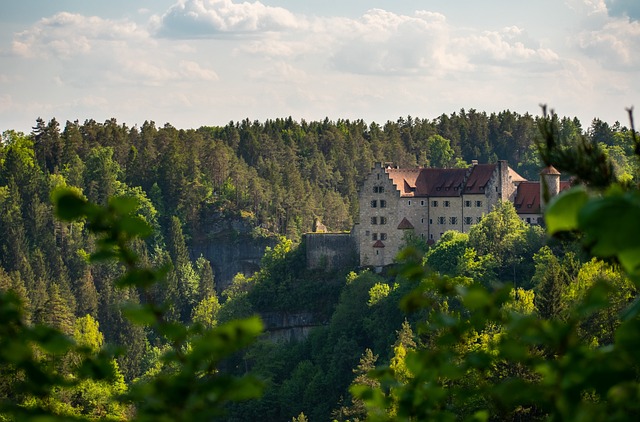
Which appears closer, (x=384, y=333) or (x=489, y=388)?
(x=489, y=388)

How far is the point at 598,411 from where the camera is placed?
406 cm

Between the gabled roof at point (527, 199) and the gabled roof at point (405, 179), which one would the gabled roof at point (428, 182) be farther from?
the gabled roof at point (527, 199)

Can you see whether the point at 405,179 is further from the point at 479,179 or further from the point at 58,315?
the point at 58,315

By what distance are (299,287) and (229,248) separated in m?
43.1

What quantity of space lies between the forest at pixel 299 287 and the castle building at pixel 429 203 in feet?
5.79

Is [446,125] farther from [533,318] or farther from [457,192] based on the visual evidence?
[533,318]

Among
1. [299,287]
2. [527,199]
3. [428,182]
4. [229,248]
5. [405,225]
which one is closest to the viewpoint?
[405,225]

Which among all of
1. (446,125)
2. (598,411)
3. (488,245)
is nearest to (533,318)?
(598,411)

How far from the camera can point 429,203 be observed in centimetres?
7156

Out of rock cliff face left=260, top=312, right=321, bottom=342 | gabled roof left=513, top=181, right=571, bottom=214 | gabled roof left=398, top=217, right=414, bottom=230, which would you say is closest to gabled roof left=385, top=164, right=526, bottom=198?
gabled roof left=513, top=181, right=571, bottom=214

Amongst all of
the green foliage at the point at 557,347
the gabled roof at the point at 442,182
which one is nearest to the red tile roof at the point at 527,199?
the gabled roof at the point at 442,182

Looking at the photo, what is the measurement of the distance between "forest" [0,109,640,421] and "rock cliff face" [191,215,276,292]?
2.41 feet

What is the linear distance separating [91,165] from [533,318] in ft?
421

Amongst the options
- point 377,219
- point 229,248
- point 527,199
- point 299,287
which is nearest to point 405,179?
point 377,219
